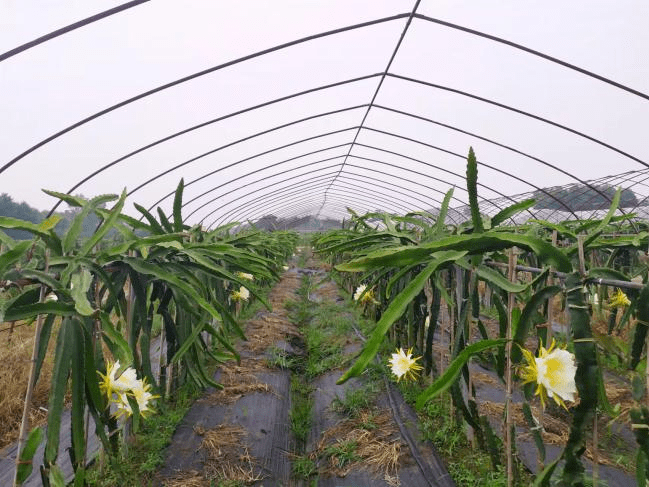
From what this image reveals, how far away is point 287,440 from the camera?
1775mm

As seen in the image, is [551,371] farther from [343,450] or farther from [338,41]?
[338,41]

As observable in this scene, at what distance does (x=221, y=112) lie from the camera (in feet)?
13.0

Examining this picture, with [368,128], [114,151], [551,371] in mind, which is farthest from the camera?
[368,128]

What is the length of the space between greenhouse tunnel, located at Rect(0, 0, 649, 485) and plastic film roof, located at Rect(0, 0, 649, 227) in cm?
1

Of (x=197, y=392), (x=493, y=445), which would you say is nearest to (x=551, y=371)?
(x=493, y=445)

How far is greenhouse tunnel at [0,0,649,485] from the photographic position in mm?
2451

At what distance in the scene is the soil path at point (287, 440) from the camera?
1418 mm

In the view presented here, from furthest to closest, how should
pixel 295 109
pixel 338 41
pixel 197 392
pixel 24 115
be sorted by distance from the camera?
pixel 295 109 < pixel 338 41 < pixel 24 115 < pixel 197 392

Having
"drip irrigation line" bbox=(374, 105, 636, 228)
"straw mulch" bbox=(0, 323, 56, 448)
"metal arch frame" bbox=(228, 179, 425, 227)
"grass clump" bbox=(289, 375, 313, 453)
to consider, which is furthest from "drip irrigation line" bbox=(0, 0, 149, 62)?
"metal arch frame" bbox=(228, 179, 425, 227)

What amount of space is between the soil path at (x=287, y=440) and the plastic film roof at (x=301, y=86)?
1033mm

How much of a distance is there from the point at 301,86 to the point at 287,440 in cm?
322

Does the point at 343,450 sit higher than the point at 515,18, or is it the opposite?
the point at 515,18

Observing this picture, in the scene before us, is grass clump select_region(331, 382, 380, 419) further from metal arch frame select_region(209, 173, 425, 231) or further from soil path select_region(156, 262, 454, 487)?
metal arch frame select_region(209, 173, 425, 231)

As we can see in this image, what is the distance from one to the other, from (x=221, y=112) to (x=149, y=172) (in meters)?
1.27
